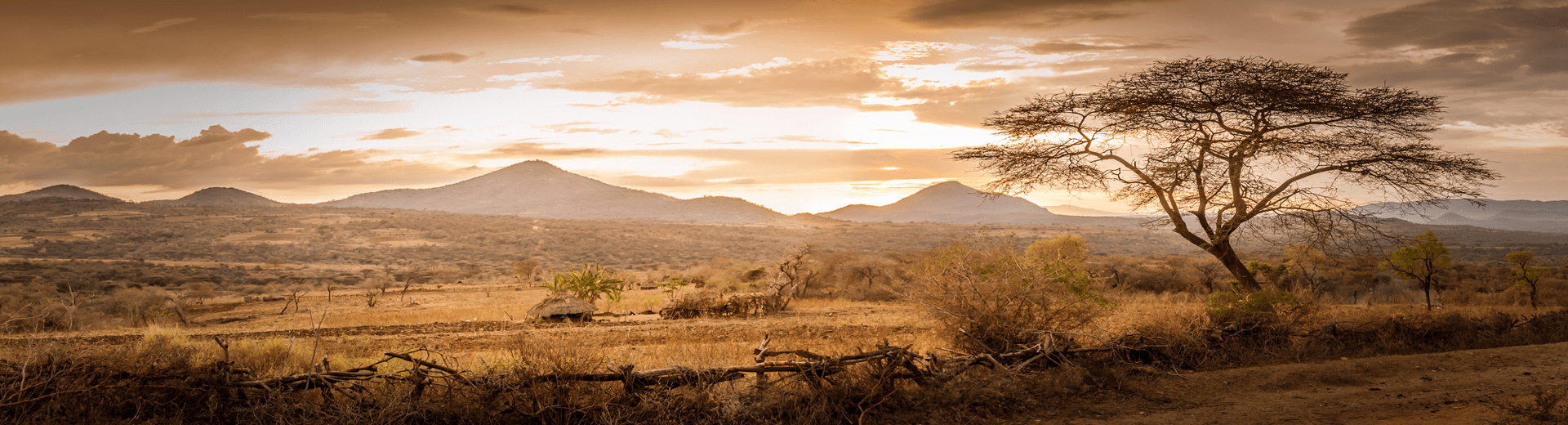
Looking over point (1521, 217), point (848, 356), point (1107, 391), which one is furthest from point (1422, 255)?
point (1521, 217)

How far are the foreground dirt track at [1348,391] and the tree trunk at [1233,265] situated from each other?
3866 millimetres

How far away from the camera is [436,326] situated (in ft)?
51.0

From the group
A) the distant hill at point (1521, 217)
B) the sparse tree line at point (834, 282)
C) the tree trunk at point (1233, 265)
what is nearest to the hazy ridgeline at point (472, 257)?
the sparse tree line at point (834, 282)

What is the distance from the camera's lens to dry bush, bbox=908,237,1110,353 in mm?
9125

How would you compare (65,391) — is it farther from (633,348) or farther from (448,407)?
(633,348)

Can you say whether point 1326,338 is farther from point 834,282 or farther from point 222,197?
point 222,197

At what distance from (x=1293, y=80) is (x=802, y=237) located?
252ft

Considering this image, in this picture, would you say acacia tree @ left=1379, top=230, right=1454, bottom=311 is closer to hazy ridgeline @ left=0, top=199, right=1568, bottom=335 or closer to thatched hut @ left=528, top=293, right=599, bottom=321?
hazy ridgeline @ left=0, top=199, right=1568, bottom=335

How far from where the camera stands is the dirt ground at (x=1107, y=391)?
748cm

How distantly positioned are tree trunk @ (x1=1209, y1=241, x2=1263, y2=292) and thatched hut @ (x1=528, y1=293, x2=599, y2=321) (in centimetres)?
1335

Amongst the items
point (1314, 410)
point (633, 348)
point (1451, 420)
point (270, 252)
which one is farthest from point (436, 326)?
point (270, 252)

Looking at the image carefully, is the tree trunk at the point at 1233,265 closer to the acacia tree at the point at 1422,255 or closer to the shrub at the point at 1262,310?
the shrub at the point at 1262,310

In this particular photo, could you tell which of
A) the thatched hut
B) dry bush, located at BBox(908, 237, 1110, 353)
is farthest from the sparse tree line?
the thatched hut

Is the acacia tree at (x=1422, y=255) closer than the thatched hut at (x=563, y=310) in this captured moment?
Yes
